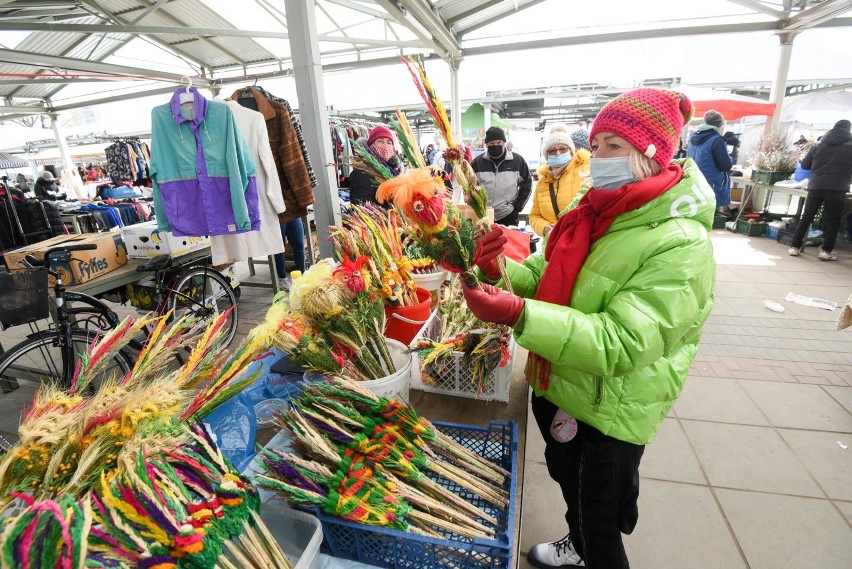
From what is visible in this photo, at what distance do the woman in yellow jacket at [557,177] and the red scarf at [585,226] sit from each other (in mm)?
1807

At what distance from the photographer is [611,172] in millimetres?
1105

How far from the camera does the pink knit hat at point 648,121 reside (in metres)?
1.04

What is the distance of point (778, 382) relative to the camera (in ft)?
10.2

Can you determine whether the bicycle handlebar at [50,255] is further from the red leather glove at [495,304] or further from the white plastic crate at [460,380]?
the red leather glove at [495,304]

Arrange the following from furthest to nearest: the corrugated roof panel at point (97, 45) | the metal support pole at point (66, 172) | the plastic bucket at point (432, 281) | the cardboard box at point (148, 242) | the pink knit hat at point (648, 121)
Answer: the metal support pole at point (66, 172)
the corrugated roof panel at point (97, 45)
the cardboard box at point (148, 242)
the plastic bucket at point (432, 281)
the pink knit hat at point (648, 121)

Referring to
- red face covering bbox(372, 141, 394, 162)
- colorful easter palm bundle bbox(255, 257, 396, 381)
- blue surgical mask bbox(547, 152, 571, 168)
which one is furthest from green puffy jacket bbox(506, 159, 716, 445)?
red face covering bbox(372, 141, 394, 162)

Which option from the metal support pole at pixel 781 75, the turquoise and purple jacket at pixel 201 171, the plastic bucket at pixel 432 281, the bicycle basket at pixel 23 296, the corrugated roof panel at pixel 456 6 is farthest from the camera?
the metal support pole at pixel 781 75

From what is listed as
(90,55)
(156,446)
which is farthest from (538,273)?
Answer: (90,55)

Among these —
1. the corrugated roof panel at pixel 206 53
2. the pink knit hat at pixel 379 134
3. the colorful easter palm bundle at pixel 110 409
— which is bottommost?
the colorful easter palm bundle at pixel 110 409

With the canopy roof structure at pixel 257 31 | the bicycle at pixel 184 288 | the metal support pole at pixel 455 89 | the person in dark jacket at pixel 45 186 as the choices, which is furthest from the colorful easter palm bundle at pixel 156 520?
the person in dark jacket at pixel 45 186

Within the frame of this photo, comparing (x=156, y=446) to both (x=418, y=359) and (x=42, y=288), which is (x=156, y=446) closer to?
(x=418, y=359)

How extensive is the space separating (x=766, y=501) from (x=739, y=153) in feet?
39.1

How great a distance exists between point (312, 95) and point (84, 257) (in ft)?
7.22

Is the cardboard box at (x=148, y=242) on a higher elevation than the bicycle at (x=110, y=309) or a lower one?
higher
